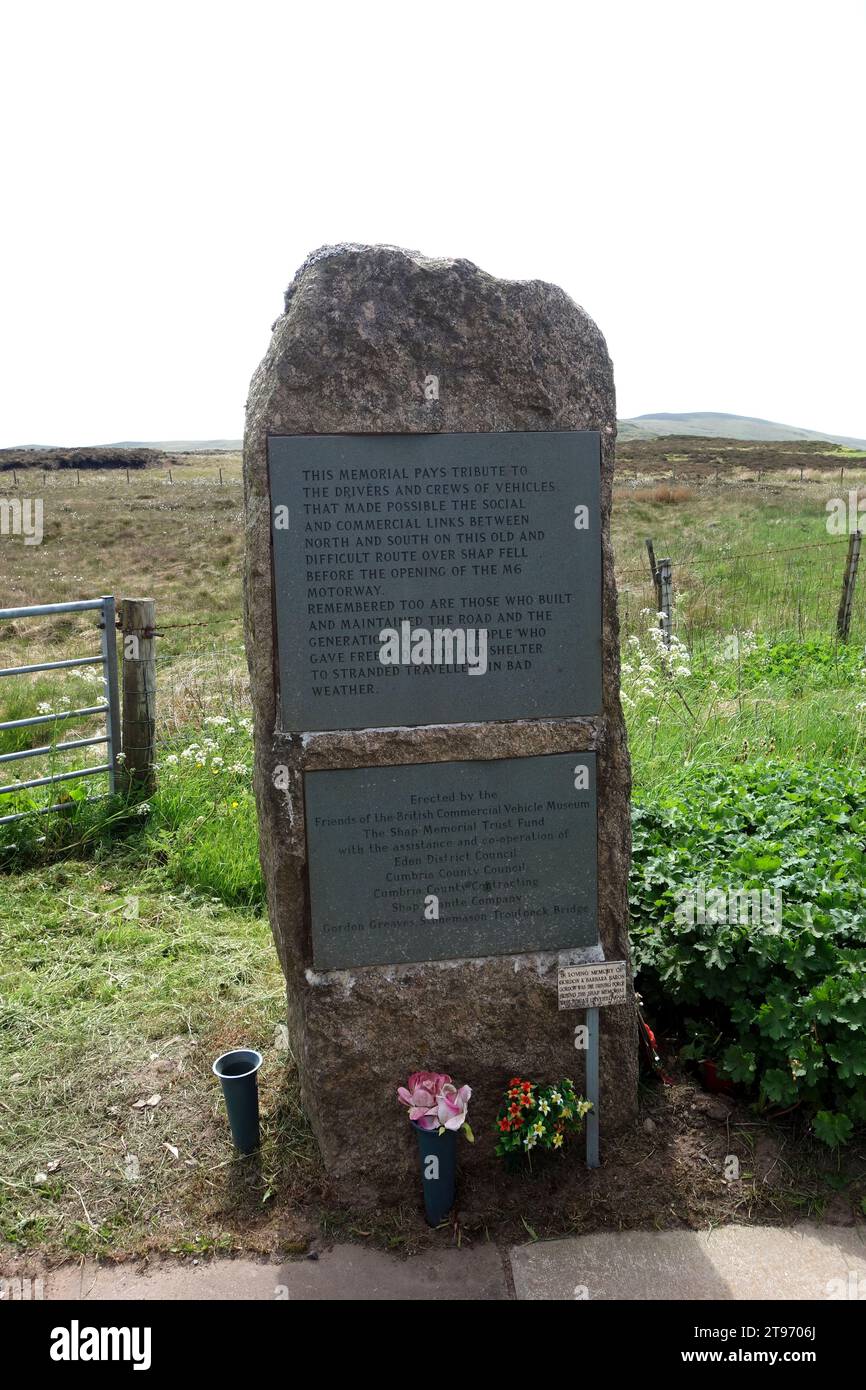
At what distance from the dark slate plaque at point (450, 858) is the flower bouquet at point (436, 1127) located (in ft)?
1.26

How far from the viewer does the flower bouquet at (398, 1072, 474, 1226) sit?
115 inches

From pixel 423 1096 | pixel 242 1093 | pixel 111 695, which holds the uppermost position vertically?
pixel 111 695

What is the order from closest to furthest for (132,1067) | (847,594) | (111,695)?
1. (132,1067)
2. (111,695)
3. (847,594)

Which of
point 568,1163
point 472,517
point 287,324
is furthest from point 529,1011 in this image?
point 287,324

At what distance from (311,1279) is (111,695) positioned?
4.00m

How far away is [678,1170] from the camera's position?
312cm

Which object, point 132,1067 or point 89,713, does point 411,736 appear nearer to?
point 132,1067

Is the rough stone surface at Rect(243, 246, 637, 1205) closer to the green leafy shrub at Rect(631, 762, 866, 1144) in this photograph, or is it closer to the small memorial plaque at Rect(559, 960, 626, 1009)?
the small memorial plaque at Rect(559, 960, 626, 1009)

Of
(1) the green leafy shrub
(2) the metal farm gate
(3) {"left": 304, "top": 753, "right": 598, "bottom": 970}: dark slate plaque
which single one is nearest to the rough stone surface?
(3) {"left": 304, "top": 753, "right": 598, "bottom": 970}: dark slate plaque

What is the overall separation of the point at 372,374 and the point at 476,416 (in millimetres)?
329

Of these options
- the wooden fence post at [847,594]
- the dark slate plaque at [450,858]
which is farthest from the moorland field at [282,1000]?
the wooden fence post at [847,594]

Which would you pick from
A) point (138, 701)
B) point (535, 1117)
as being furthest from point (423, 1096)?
point (138, 701)

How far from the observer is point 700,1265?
278cm

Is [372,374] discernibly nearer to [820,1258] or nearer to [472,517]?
[472,517]
